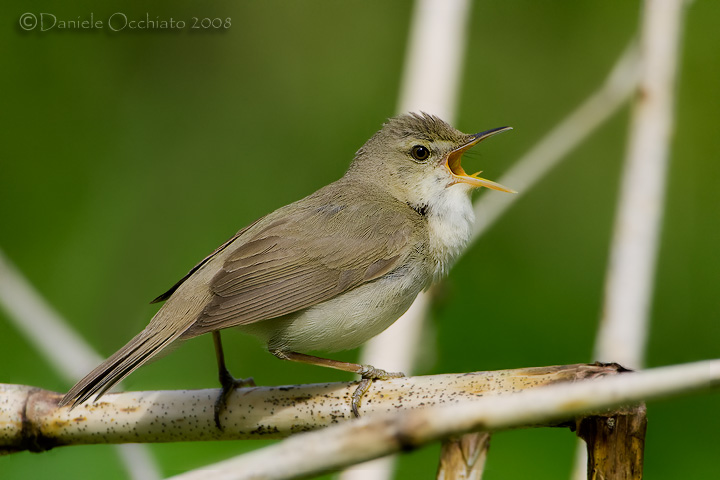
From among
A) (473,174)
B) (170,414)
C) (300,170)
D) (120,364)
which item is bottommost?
(170,414)

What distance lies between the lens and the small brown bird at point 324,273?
2.96m

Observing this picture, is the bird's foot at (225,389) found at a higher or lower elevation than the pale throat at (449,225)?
lower

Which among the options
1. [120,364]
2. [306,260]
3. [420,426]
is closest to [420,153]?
[306,260]

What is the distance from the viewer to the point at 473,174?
12.4ft

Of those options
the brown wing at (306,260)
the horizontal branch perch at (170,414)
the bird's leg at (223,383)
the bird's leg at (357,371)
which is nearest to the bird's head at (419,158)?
the brown wing at (306,260)

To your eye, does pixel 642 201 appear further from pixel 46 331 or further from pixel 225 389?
pixel 46 331

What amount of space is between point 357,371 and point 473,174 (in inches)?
49.8

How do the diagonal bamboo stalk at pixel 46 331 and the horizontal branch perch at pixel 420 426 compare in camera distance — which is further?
the diagonal bamboo stalk at pixel 46 331

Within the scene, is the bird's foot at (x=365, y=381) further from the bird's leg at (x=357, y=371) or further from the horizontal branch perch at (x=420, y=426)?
the horizontal branch perch at (x=420, y=426)

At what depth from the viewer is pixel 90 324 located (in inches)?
185

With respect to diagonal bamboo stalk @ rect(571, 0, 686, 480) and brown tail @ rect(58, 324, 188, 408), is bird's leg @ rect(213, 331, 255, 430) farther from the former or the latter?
diagonal bamboo stalk @ rect(571, 0, 686, 480)

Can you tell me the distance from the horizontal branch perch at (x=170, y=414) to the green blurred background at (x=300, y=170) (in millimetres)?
1163

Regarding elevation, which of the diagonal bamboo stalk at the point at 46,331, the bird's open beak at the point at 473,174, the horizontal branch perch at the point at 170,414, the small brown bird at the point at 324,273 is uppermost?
the bird's open beak at the point at 473,174

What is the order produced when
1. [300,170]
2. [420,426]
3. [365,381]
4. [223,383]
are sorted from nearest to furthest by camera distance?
[420,426], [365,381], [223,383], [300,170]
